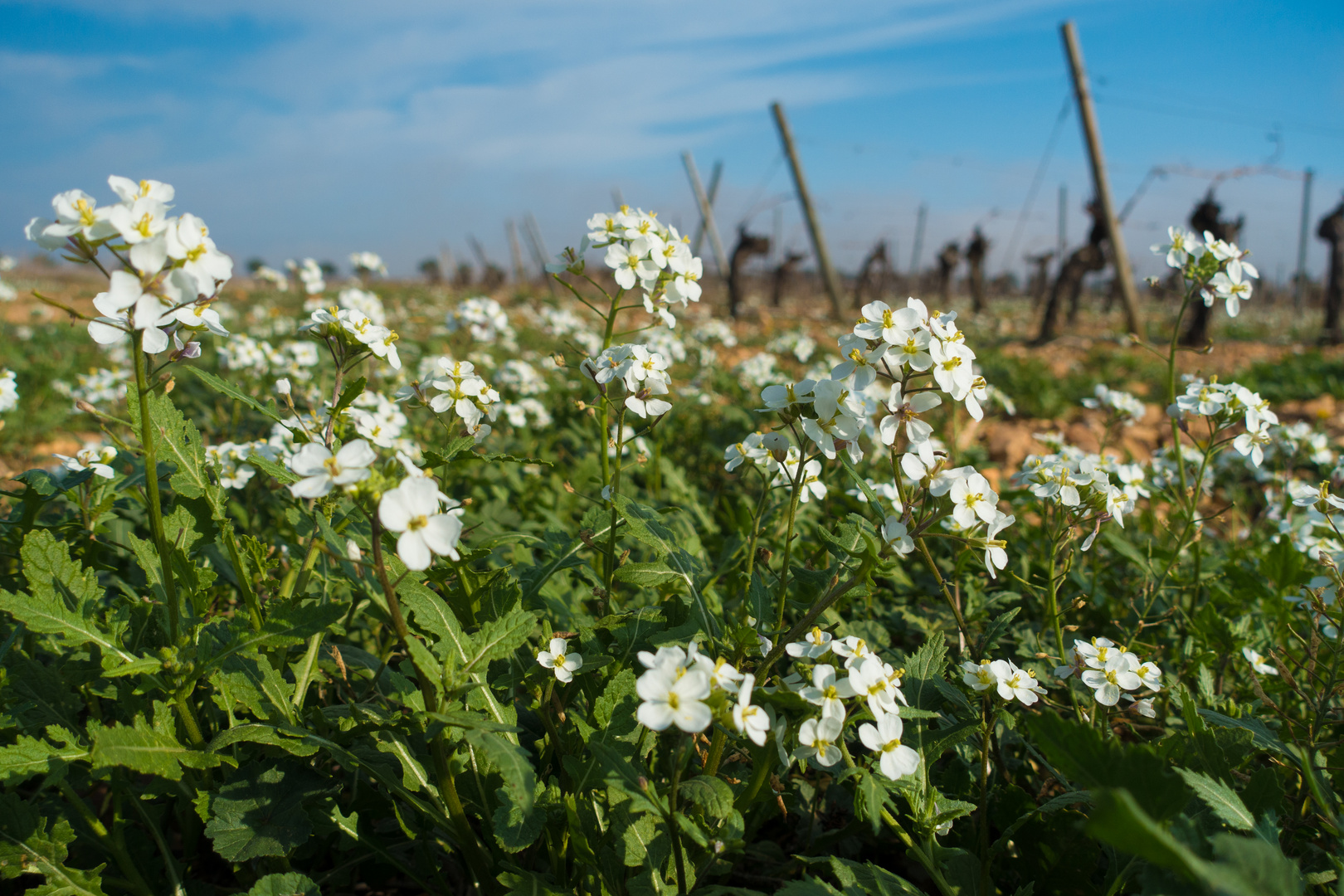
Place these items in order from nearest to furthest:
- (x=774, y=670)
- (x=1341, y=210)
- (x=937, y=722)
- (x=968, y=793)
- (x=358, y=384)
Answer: (x=358, y=384), (x=968, y=793), (x=937, y=722), (x=774, y=670), (x=1341, y=210)

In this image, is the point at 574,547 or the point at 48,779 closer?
the point at 48,779

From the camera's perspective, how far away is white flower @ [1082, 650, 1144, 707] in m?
1.88

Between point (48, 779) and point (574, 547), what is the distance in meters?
→ 1.24

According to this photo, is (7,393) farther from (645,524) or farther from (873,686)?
(873,686)

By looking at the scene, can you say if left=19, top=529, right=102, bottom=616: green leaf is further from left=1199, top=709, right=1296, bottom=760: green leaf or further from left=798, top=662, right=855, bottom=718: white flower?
left=1199, top=709, right=1296, bottom=760: green leaf

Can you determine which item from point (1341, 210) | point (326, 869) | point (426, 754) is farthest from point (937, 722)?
point (1341, 210)

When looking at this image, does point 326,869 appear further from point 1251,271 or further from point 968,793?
point 1251,271

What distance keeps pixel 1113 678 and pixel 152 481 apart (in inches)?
91.8

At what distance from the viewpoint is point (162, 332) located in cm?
140

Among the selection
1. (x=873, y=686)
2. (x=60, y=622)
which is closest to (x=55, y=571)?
(x=60, y=622)

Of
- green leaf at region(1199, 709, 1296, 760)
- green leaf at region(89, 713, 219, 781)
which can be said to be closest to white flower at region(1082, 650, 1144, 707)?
green leaf at region(1199, 709, 1296, 760)

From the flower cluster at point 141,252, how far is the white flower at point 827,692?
1.39m

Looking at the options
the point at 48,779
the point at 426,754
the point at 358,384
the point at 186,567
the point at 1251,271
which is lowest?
the point at 426,754

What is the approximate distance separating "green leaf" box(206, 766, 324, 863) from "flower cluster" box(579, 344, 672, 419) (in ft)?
4.03
